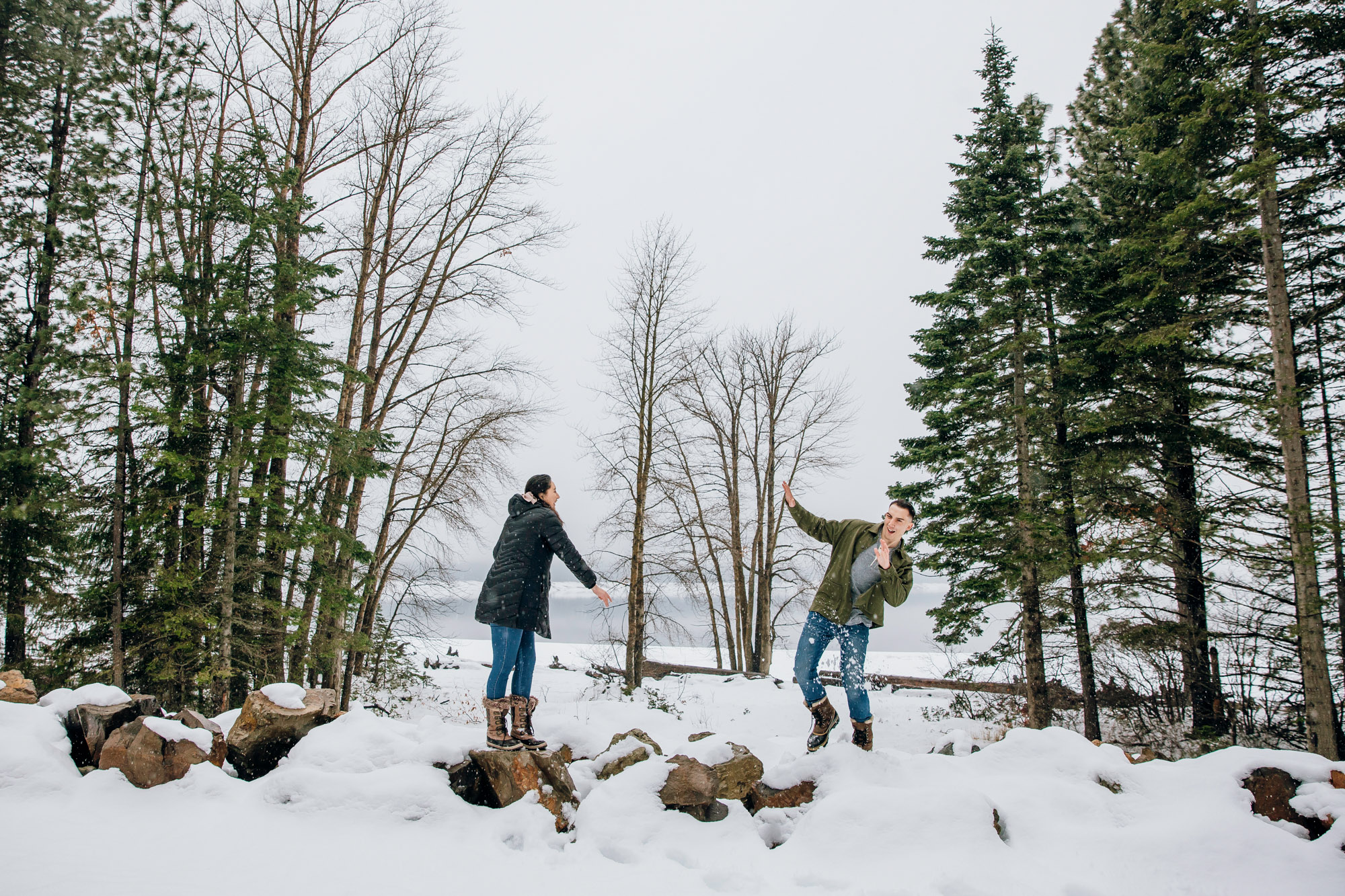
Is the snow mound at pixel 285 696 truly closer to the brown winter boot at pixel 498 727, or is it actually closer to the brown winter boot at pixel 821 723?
the brown winter boot at pixel 498 727

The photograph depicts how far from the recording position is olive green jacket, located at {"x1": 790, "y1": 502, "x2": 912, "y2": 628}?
4.55 m

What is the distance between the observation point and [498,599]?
A: 4.39 metres

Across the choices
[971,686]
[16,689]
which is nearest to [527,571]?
[16,689]

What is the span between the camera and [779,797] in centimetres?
Result: 402

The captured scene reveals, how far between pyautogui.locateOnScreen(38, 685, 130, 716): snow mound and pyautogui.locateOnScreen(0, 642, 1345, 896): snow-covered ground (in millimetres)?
155

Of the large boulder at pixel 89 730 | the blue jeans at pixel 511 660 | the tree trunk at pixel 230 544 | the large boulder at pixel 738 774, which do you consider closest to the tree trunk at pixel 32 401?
the tree trunk at pixel 230 544

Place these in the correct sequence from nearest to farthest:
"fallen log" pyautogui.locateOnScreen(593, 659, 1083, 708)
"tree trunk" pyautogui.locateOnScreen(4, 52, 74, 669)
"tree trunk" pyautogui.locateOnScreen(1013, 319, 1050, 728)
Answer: "tree trunk" pyautogui.locateOnScreen(4, 52, 74, 669) < "tree trunk" pyautogui.locateOnScreen(1013, 319, 1050, 728) < "fallen log" pyautogui.locateOnScreen(593, 659, 1083, 708)

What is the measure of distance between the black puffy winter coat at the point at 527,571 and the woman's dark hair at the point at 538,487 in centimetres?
11

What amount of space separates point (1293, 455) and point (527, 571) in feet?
29.9

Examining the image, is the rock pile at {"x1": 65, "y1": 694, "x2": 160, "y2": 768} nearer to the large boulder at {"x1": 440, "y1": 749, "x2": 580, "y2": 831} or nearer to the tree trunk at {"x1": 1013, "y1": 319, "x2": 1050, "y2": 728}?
the large boulder at {"x1": 440, "y1": 749, "x2": 580, "y2": 831}

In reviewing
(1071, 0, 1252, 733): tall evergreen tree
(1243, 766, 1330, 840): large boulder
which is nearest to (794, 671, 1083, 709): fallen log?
(1071, 0, 1252, 733): tall evergreen tree

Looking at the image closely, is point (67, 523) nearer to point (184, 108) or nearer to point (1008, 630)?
point (184, 108)

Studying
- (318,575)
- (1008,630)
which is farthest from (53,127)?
(1008,630)

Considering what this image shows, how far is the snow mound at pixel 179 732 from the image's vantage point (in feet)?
12.2
